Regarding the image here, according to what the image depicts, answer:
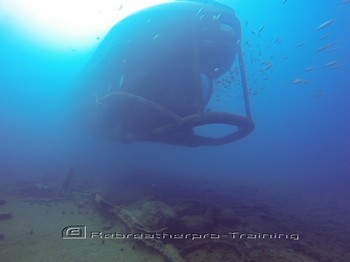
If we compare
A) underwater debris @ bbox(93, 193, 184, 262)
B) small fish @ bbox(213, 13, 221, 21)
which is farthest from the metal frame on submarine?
underwater debris @ bbox(93, 193, 184, 262)

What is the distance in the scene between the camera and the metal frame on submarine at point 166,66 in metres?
7.07

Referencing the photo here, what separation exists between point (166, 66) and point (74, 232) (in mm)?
4582

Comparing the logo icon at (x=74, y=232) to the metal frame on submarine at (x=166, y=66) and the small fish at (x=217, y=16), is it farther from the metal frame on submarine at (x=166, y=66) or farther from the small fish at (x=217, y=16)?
the small fish at (x=217, y=16)

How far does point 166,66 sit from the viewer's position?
777 centimetres

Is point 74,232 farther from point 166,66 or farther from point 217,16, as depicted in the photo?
point 217,16

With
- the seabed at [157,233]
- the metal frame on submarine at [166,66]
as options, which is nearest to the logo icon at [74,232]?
the seabed at [157,233]

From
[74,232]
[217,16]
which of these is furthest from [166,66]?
[74,232]

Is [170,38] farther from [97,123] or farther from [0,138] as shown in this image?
[0,138]

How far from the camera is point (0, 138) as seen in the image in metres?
16.5

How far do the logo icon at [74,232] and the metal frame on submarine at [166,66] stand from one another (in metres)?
2.96

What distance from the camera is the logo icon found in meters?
4.94

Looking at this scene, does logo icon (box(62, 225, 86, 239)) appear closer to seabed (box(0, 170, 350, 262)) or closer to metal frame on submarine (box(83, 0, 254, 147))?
seabed (box(0, 170, 350, 262))

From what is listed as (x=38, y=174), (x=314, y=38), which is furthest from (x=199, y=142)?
(x=314, y=38)

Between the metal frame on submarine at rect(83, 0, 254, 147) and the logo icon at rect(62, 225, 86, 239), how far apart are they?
117 inches
